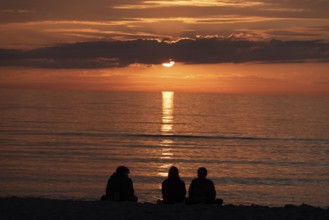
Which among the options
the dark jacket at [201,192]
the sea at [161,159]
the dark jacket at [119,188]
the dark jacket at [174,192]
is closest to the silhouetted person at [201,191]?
the dark jacket at [201,192]

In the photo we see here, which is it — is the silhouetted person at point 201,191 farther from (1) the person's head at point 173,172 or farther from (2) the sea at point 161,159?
(2) the sea at point 161,159

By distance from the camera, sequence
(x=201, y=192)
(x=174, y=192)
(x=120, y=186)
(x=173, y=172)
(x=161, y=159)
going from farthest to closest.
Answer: (x=161, y=159), (x=120, y=186), (x=174, y=192), (x=173, y=172), (x=201, y=192)

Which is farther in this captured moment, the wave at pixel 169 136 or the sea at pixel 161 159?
the wave at pixel 169 136

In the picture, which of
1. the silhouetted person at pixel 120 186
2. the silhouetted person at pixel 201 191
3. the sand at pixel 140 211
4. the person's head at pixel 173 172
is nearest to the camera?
the sand at pixel 140 211

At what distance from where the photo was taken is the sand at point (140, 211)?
1238cm

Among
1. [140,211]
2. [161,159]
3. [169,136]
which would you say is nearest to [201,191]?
[140,211]

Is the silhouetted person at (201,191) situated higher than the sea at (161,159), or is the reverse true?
the sea at (161,159)

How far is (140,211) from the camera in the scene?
42.1 ft

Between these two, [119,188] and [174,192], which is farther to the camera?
[119,188]

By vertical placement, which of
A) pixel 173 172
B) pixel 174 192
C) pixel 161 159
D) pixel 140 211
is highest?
pixel 161 159

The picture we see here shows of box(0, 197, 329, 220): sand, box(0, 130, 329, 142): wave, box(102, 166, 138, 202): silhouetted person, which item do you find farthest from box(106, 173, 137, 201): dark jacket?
box(0, 130, 329, 142): wave

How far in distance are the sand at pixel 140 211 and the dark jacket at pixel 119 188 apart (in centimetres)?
126

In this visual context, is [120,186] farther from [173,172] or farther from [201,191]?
[201,191]

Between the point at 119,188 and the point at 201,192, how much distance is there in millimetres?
2219
